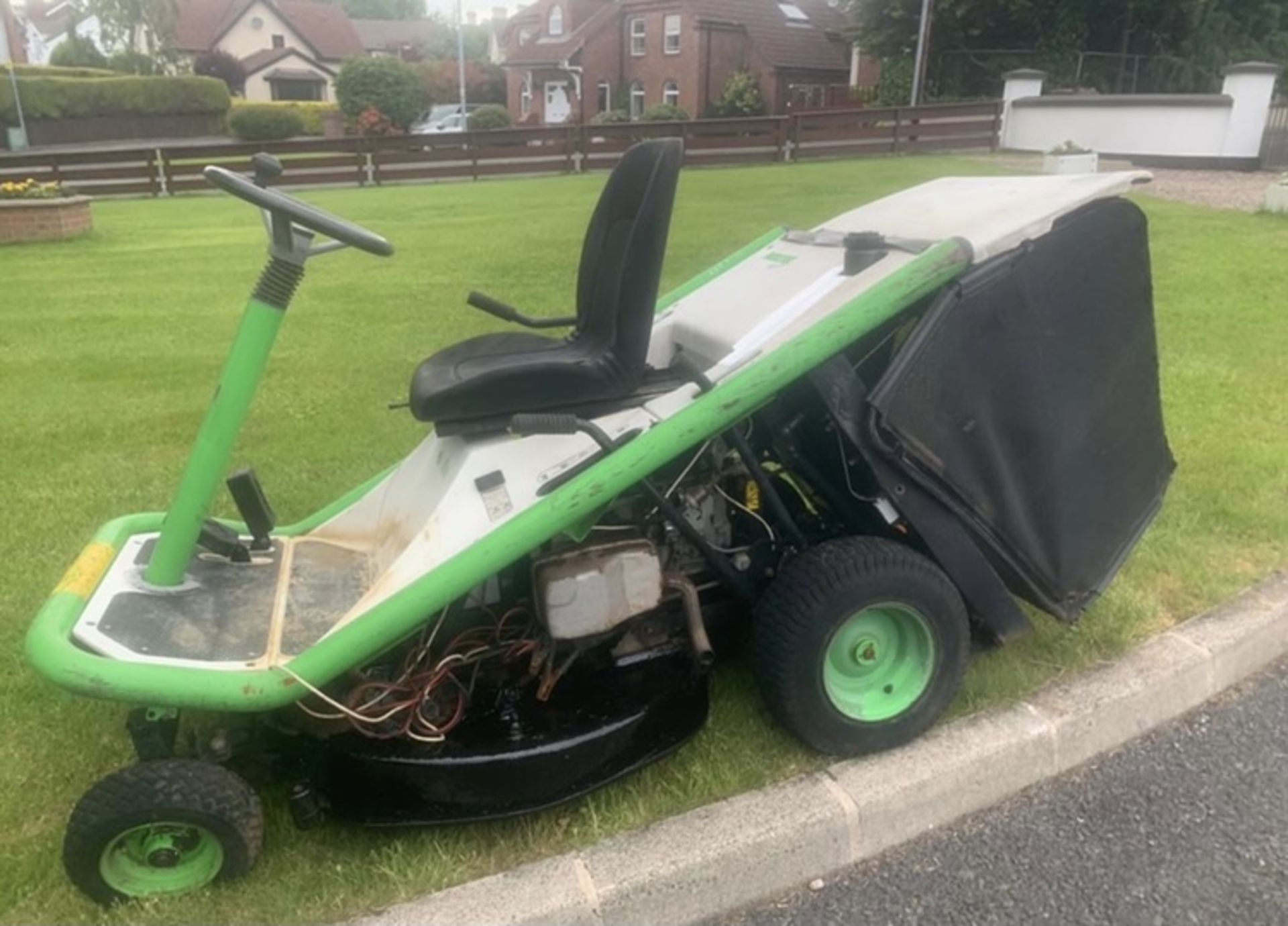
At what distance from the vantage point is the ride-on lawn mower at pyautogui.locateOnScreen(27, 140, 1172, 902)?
2.23 m

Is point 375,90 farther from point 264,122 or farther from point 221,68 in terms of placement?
point 221,68

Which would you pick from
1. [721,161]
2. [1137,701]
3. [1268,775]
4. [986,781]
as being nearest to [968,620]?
[986,781]

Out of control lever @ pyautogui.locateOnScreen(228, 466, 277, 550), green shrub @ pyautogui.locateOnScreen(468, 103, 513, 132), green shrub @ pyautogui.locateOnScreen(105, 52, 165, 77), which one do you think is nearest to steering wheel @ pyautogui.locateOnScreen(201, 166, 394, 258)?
control lever @ pyautogui.locateOnScreen(228, 466, 277, 550)

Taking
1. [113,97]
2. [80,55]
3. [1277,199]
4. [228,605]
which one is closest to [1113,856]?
[228,605]

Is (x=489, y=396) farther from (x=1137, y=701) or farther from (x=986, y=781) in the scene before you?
(x=1137, y=701)

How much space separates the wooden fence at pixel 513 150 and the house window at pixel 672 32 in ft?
62.8

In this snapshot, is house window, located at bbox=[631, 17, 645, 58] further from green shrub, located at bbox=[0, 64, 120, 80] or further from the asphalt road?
the asphalt road

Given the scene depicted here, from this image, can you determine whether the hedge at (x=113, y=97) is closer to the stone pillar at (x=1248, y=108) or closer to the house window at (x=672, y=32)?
the house window at (x=672, y=32)

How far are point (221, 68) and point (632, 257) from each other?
64.4 m

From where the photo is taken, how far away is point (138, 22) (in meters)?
55.1

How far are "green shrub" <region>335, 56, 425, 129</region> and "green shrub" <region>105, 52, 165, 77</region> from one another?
19.4 m

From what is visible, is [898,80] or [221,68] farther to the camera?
[221,68]

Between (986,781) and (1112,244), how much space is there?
1.43 m

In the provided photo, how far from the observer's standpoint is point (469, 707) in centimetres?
254
